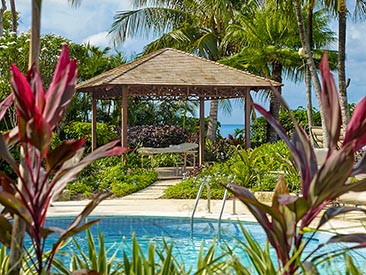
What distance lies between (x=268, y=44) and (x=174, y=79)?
8.50 meters

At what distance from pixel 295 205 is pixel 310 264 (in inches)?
6.8

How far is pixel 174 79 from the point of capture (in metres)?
15.6

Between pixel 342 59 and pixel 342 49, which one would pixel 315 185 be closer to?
pixel 342 59

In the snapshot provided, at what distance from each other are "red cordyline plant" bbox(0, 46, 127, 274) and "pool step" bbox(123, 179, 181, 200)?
10273 millimetres

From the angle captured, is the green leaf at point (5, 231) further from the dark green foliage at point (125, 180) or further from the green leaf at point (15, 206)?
the dark green foliage at point (125, 180)

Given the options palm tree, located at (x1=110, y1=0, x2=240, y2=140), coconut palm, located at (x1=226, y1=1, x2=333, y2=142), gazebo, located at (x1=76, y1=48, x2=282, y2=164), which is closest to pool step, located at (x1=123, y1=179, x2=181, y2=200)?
gazebo, located at (x1=76, y1=48, x2=282, y2=164)

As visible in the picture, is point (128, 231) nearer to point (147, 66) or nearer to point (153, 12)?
point (147, 66)

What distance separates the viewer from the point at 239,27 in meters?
23.5

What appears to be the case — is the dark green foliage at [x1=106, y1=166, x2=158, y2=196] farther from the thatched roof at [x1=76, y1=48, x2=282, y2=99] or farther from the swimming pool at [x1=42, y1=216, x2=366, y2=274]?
the swimming pool at [x1=42, y1=216, x2=366, y2=274]

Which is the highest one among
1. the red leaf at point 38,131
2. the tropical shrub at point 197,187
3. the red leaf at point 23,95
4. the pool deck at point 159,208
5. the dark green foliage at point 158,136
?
the red leaf at point 23,95

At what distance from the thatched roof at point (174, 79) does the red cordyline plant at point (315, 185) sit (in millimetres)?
13018

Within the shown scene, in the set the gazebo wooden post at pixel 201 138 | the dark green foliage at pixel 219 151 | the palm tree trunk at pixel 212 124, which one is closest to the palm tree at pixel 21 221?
the gazebo wooden post at pixel 201 138

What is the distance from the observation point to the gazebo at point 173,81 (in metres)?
15.3

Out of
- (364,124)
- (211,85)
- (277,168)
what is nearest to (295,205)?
(364,124)
